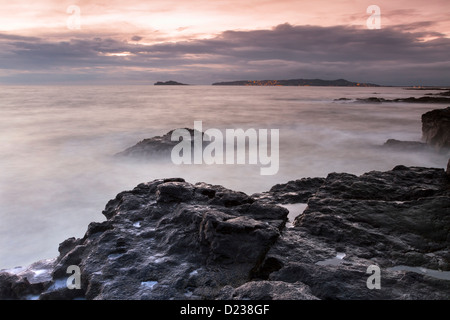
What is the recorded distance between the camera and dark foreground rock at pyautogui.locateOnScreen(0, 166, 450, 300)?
315 centimetres

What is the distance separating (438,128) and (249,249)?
38.1 ft

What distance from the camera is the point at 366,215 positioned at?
4.94m

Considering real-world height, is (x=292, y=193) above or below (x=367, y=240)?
above

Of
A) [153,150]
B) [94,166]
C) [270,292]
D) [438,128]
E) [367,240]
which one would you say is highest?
[438,128]

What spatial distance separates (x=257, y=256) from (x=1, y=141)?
63.9ft

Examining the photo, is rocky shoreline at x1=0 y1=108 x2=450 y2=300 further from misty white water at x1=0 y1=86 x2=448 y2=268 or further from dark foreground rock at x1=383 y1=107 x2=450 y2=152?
dark foreground rock at x1=383 y1=107 x2=450 y2=152

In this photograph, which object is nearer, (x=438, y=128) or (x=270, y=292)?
(x=270, y=292)

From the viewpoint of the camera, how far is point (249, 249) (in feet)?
12.2

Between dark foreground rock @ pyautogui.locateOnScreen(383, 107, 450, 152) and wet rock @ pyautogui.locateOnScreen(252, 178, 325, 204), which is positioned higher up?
dark foreground rock @ pyautogui.locateOnScreen(383, 107, 450, 152)

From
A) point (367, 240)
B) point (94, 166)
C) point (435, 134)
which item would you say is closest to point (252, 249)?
point (367, 240)

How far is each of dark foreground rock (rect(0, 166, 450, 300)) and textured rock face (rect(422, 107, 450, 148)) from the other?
7427 mm

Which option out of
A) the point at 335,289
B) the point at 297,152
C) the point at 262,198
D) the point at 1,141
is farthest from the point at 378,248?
the point at 1,141

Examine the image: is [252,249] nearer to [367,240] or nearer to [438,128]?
[367,240]

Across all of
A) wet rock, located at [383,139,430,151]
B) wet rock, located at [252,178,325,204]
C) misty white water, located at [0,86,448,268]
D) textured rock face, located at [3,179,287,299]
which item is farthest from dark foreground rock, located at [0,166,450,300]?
wet rock, located at [383,139,430,151]
